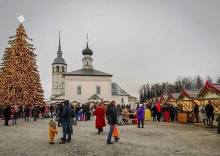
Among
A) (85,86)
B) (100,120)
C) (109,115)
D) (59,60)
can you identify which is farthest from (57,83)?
(109,115)

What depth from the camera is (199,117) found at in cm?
1884

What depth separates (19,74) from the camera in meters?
26.0

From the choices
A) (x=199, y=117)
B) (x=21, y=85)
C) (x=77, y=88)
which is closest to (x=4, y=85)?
(x=21, y=85)

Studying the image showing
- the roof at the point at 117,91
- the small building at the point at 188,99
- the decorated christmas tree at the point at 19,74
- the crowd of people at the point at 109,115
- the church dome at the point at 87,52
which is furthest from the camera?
the church dome at the point at 87,52

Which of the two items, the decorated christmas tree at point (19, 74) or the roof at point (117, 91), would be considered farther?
the roof at point (117, 91)

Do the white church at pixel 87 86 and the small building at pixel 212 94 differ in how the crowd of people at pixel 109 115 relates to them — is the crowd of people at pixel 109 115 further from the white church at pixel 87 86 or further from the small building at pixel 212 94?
the white church at pixel 87 86

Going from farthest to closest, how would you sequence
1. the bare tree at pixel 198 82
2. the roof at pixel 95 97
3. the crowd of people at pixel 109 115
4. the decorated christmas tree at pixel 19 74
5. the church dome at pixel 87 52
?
1. the bare tree at pixel 198 82
2. the church dome at pixel 87 52
3. the roof at pixel 95 97
4. the decorated christmas tree at pixel 19 74
5. the crowd of people at pixel 109 115

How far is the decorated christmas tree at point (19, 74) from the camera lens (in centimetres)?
2552

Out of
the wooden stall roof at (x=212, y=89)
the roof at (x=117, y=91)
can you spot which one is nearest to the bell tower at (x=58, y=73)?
the roof at (x=117, y=91)

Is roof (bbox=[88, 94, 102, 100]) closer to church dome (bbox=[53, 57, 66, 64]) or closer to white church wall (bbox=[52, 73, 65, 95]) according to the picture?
white church wall (bbox=[52, 73, 65, 95])

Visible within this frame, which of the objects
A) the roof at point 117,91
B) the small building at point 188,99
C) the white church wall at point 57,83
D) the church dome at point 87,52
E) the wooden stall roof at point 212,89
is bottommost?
the small building at point 188,99

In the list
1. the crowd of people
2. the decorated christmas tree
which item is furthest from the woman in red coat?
the decorated christmas tree

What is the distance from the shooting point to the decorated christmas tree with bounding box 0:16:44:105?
25.5 meters

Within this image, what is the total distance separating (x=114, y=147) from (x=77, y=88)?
4976 cm
